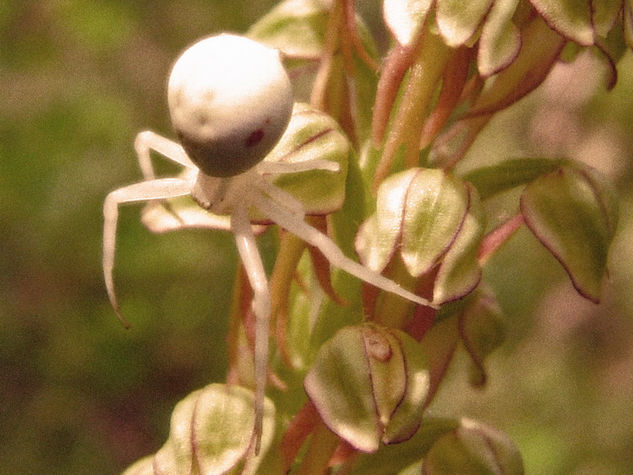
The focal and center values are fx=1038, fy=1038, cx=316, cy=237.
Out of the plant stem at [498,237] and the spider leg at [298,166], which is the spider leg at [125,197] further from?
the plant stem at [498,237]

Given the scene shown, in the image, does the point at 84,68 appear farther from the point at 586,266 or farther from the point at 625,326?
the point at 586,266

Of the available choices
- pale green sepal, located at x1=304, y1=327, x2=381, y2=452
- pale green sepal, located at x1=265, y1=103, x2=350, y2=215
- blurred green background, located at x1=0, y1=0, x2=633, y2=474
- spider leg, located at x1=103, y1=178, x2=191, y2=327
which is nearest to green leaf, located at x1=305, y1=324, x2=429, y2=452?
pale green sepal, located at x1=304, y1=327, x2=381, y2=452

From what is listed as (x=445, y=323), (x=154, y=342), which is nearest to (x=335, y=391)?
(x=445, y=323)

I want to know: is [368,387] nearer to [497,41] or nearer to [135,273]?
[497,41]

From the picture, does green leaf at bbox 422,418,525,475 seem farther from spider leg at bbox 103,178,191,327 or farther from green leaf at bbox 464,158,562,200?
spider leg at bbox 103,178,191,327

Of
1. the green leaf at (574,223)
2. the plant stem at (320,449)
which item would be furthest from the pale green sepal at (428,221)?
the plant stem at (320,449)
